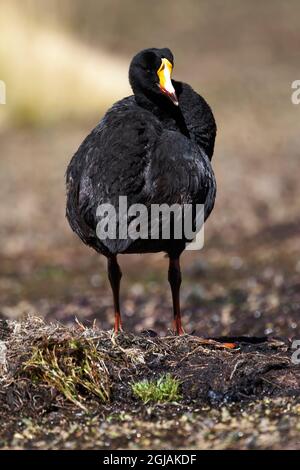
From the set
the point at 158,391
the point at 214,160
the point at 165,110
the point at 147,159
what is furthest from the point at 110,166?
Answer: the point at 214,160

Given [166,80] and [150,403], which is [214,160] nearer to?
[166,80]

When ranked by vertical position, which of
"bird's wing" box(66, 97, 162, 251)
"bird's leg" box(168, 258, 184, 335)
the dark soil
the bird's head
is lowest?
the dark soil

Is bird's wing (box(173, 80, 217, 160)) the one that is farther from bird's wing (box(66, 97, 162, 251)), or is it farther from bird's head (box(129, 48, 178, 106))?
bird's wing (box(66, 97, 162, 251))

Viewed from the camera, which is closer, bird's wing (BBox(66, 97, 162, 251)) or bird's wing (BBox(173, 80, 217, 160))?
bird's wing (BBox(66, 97, 162, 251))

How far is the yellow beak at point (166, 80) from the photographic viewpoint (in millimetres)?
9892

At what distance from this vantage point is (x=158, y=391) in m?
8.30

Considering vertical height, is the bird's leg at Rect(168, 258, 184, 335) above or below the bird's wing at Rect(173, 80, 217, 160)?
below

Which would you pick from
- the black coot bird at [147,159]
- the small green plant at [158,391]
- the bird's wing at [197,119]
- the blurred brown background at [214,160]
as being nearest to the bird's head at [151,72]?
the black coot bird at [147,159]

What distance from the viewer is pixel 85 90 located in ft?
92.6

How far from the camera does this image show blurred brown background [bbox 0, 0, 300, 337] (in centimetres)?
1572

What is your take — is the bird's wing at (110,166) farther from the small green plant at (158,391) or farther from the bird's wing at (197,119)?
the small green plant at (158,391)

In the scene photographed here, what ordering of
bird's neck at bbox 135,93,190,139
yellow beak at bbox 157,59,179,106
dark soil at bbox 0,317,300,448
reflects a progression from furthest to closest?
bird's neck at bbox 135,93,190,139 < yellow beak at bbox 157,59,179,106 < dark soil at bbox 0,317,300,448

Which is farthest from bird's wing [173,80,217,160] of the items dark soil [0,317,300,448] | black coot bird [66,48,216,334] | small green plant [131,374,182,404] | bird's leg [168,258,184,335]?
small green plant [131,374,182,404]

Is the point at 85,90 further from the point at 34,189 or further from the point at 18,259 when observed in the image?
the point at 18,259
